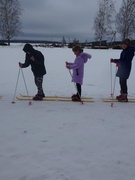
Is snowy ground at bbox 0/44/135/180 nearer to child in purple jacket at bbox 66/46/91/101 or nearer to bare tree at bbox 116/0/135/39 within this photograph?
child in purple jacket at bbox 66/46/91/101

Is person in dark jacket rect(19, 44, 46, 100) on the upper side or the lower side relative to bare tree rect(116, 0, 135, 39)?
lower

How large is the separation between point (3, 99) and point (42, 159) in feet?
13.7

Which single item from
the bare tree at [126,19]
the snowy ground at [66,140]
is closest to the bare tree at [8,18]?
the bare tree at [126,19]

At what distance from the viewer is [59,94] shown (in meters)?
8.75

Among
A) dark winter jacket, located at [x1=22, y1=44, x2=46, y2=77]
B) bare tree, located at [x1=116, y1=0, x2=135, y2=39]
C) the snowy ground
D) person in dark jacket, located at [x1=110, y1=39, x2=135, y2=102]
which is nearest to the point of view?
the snowy ground

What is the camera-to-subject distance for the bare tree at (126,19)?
36.2 meters

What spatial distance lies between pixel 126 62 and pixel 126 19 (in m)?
30.6

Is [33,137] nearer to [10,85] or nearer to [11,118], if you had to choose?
[11,118]

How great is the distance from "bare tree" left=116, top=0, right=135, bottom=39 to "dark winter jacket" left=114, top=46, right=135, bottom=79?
30.2 metres

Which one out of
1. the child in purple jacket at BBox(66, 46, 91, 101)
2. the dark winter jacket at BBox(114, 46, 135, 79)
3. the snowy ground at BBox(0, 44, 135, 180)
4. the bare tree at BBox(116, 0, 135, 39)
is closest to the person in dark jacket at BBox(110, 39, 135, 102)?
the dark winter jacket at BBox(114, 46, 135, 79)

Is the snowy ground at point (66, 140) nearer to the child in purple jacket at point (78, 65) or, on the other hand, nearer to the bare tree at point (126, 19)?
the child in purple jacket at point (78, 65)

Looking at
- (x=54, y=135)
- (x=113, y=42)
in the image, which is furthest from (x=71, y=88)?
(x=113, y=42)

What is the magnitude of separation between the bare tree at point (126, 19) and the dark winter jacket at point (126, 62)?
30151mm

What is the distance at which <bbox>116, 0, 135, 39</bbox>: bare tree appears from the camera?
1425 inches
